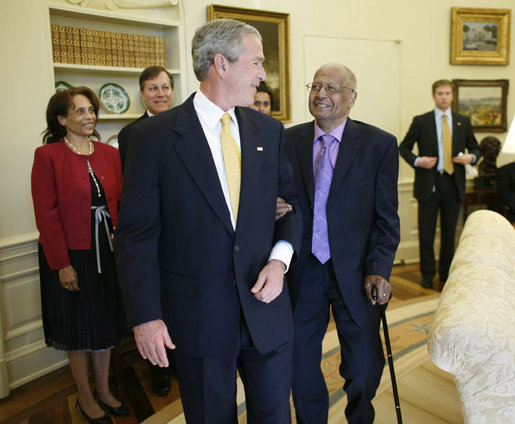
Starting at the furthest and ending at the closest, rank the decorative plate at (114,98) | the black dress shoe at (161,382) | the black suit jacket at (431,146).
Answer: the black suit jacket at (431,146) < the decorative plate at (114,98) < the black dress shoe at (161,382)

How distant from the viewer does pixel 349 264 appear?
2045 millimetres

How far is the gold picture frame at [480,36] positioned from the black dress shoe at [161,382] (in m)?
4.67

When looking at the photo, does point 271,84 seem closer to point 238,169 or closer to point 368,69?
point 368,69

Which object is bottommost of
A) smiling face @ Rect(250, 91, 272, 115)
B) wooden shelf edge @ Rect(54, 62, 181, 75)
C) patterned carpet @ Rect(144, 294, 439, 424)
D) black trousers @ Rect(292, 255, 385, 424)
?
patterned carpet @ Rect(144, 294, 439, 424)

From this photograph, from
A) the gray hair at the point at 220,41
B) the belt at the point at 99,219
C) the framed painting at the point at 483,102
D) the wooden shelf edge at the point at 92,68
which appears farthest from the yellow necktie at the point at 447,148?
the gray hair at the point at 220,41

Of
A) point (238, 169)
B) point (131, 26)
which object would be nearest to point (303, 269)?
point (238, 169)

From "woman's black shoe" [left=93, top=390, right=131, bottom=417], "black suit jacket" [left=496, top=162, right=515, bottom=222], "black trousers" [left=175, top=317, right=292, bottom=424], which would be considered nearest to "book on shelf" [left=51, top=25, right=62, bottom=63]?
"woman's black shoe" [left=93, top=390, right=131, bottom=417]

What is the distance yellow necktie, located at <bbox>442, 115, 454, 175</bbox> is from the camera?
4.81m

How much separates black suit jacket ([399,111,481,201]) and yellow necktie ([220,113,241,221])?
368cm

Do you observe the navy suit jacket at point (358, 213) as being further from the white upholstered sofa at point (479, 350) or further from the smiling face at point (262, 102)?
the smiling face at point (262, 102)

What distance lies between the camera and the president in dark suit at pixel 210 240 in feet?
4.82

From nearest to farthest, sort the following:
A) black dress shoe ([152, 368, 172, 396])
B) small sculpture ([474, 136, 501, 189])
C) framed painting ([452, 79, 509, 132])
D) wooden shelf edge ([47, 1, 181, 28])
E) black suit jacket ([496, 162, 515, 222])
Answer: black dress shoe ([152, 368, 172, 396]), wooden shelf edge ([47, 1, 181, 28]), black suit jacket ([496, 162, 515, 222]), small sculpture ([474, 136, 501, 189]), framed painting ([452, 79, 509, 132])

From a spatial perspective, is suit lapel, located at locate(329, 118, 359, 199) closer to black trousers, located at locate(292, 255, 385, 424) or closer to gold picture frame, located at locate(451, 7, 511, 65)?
black trousers, located at locate(292, 255, 385, 424)

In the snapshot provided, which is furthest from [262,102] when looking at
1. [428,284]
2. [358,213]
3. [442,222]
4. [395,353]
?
[428,284]
